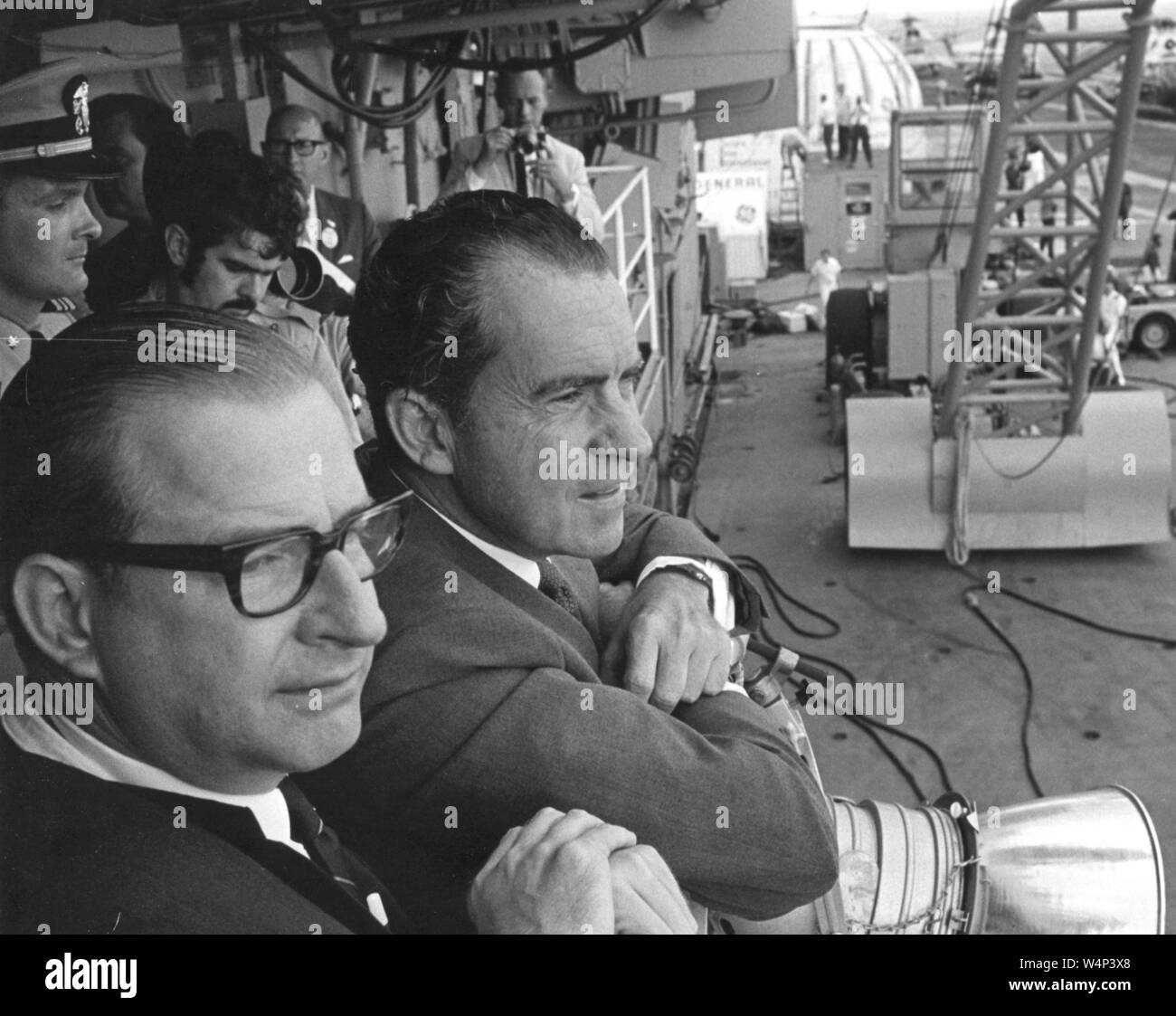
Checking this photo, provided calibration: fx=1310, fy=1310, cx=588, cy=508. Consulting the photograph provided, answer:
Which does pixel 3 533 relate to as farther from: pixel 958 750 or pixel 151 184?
pixel 958 750

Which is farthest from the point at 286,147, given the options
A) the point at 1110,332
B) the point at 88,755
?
the point at 1110,332

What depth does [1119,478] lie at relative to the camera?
8.31 metres

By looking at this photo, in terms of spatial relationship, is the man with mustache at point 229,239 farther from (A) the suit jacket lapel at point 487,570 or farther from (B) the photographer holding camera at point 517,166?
(B) the photographer holding camera at point 517,166

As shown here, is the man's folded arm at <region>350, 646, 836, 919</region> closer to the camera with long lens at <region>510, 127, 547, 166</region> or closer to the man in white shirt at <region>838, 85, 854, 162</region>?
the camera with long lens at <region>510, 127, 547, 166</region>

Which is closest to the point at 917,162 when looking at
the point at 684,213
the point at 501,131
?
the point at 684,213

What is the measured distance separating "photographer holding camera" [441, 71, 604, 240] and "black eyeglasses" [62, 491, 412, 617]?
9.72 ft

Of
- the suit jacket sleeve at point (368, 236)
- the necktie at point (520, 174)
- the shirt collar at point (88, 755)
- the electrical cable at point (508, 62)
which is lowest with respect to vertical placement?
the shirt collar at point (88, 755)

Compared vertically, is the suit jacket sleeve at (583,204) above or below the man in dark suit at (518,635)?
above

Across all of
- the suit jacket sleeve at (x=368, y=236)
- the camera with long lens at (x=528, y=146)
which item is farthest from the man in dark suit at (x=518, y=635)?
the camera with long lens at (x=528, y=146)

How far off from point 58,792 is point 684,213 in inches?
458

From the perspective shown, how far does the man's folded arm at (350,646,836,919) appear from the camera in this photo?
1.40 meters

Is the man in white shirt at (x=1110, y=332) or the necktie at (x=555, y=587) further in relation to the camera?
the man in white shirt at (x=1110, y=332)

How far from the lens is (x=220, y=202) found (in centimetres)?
229

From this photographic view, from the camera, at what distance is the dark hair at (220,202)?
220 cm
